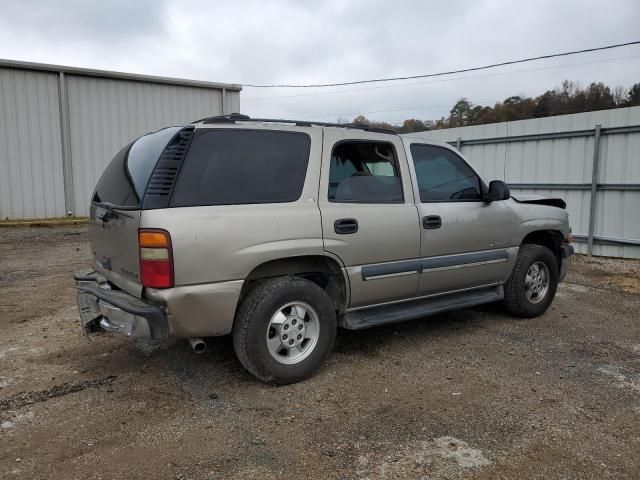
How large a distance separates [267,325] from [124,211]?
126 cm

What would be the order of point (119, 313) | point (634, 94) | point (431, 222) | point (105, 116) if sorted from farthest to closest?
point (634, 94) → point (105, 116) → point (431, 222) → point (119, 313)

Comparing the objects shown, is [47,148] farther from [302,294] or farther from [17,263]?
[302,294]

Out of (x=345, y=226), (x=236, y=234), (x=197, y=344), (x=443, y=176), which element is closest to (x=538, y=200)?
(x=443, y=176)

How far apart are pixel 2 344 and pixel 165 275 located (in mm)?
2574

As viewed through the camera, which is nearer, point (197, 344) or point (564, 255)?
point (197, 344)

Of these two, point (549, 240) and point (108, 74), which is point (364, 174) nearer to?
point (549, 240)

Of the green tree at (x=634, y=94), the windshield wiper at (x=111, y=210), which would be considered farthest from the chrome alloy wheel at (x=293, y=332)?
the green tree at (x=634, y=94)

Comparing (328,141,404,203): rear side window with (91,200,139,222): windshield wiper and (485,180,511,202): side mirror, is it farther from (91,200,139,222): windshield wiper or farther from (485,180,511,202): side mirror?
(91,200,139,222): windshield wiper

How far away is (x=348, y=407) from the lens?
3.44m

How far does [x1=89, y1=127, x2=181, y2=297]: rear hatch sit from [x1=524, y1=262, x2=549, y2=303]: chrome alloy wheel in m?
3.98

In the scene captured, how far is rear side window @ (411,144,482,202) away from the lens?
459 cm

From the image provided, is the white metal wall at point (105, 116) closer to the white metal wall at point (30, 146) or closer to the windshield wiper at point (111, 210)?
the white metal wall at point (30, 146)

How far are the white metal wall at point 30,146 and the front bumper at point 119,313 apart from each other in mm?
10795

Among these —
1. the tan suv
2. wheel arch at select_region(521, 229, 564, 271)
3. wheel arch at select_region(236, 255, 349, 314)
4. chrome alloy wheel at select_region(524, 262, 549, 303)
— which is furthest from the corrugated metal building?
chrome alloy wheel at select_region(524, 262, 549, 303)
